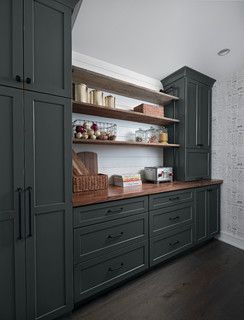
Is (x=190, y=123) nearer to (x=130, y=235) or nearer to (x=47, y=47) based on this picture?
(x=130, y=235)

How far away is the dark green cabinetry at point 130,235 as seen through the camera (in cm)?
158

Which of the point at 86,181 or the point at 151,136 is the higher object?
the point at 151,136

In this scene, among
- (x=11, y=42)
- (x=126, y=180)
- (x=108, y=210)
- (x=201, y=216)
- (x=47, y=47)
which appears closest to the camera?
(x=11, y=42)

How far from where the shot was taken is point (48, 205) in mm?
1376

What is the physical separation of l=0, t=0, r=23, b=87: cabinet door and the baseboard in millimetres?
3171

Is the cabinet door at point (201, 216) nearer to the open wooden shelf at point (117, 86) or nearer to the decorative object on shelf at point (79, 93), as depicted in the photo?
the open wooden shelf at point (117, 86)

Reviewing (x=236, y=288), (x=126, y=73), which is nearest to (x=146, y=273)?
(x=236, y=288)

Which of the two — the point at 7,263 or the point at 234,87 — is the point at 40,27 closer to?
the point at 7,263

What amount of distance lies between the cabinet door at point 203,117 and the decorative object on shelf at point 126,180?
1099 mm

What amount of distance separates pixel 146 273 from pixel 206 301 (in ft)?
2.02

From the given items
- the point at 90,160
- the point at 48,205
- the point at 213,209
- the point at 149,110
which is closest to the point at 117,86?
the point at 149,110

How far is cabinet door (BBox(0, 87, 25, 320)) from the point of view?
1.22m

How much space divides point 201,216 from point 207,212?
15 centimetres

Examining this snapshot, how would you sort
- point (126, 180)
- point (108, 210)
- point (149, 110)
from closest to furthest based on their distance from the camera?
point (108, 210) < point (126, 180) < point (149, 110)
